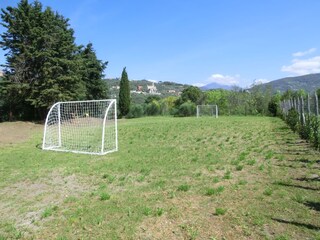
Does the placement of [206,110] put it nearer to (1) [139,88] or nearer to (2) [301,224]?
(2) [301,224]

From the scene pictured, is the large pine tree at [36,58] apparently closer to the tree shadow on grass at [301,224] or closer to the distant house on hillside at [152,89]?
the tree shadow on grass at [301,224]

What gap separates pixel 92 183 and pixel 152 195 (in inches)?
57.0

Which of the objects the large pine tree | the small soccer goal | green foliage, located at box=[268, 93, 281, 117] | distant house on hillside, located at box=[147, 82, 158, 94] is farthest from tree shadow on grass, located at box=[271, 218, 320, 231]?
distant house on hillside, located at box=[147, 82, 158, 94]

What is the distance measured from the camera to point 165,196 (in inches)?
168

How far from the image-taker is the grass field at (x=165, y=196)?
10.5 ft

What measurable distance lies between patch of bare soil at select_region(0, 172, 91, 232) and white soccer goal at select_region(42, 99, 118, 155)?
411 cm

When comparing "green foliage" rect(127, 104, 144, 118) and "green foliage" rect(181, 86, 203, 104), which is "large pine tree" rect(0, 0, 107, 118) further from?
"green foliage" rect(181, 86, 203, 104)

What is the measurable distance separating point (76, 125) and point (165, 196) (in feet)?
29.7

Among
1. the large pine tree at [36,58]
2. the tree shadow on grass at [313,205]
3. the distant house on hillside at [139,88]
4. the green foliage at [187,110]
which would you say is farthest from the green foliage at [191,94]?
the tree shadow on grass at [313,205]

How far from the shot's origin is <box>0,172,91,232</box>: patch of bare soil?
3730 millimetres

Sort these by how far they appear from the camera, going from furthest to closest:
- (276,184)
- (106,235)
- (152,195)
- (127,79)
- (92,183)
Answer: (127,79) < (92,183) < (276,184) < (152,195) < (106,235)

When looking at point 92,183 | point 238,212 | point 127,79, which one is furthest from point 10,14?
point 238,212

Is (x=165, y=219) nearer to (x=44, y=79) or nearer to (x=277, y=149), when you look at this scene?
(x=277, y=149)

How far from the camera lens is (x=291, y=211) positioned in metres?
3.52
